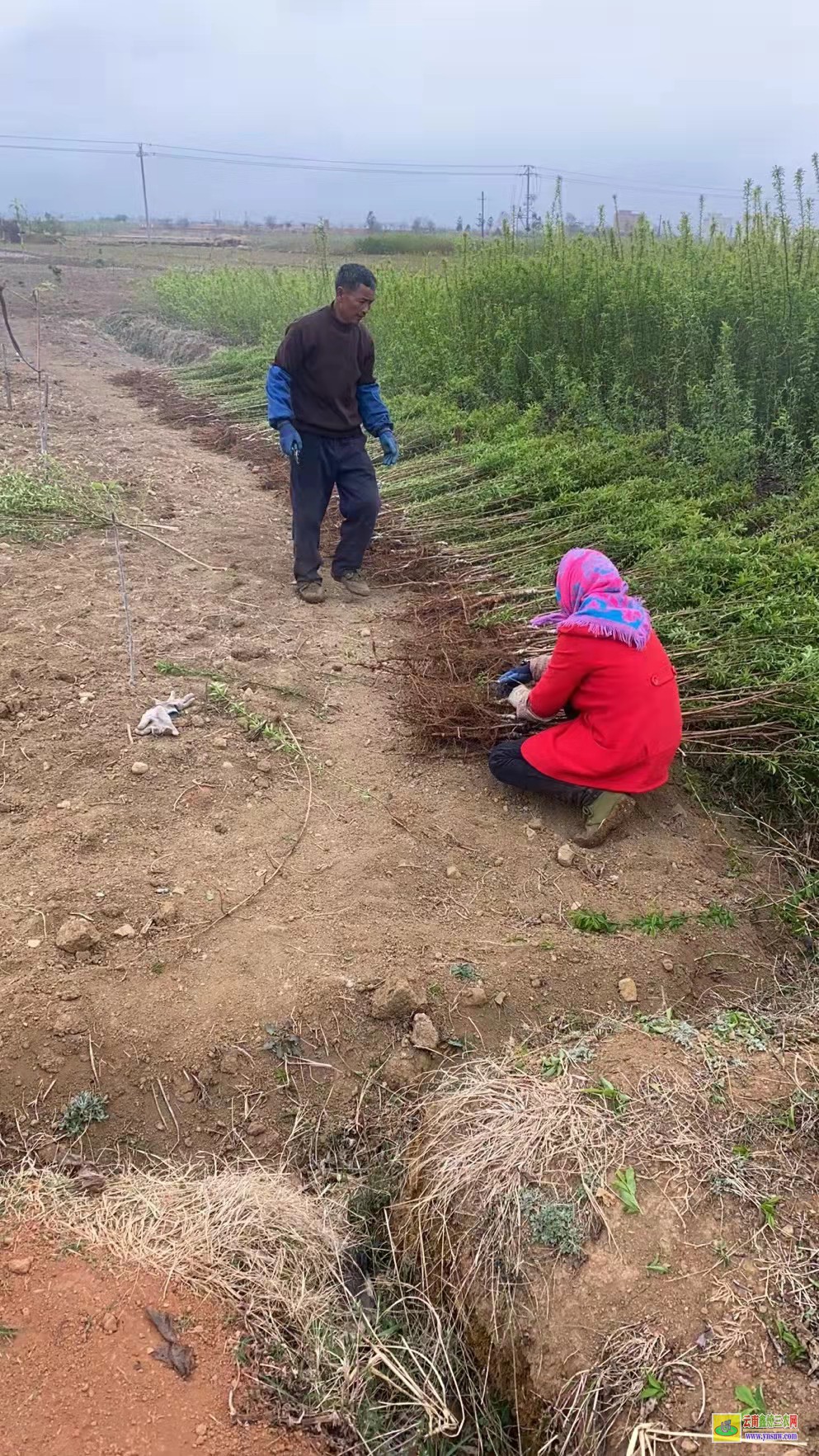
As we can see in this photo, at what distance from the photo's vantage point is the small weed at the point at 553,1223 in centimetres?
197

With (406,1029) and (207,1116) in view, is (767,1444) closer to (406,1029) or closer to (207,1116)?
(406,1029)

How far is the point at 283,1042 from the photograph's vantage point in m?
2.65

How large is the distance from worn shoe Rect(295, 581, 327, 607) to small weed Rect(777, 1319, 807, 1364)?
14.2ft

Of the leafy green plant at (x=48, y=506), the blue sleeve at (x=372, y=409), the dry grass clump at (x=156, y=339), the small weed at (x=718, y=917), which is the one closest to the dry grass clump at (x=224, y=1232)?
the small weed at (x=718, y=917)

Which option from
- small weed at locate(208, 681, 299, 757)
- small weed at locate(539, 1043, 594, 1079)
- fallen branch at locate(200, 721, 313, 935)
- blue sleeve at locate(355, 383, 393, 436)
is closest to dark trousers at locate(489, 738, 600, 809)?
fallen branch at locate(200, 721, 313, 935)

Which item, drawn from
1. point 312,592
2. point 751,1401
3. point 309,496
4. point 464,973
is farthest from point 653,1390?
point 309,496

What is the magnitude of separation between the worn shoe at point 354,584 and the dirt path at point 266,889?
64 cm

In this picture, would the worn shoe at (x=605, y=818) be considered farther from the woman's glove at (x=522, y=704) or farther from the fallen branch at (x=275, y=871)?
the fallen branch at (x=275, y=871)

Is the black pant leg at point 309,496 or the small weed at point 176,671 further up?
the black pant leg at point 309,496

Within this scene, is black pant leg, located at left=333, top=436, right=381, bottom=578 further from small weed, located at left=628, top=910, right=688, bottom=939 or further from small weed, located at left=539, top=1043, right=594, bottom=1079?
small weed, located at left=539, top=1043, right=594, bottom=1079

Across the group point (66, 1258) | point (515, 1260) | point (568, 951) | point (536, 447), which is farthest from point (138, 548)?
point (515, 1260)

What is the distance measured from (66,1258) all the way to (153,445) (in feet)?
27.0

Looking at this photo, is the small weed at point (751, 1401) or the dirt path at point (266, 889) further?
the dirt path at point (266, 889)

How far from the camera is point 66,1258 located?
2.09 metres
